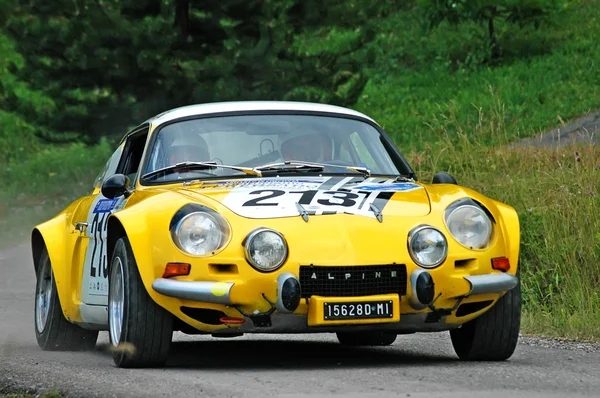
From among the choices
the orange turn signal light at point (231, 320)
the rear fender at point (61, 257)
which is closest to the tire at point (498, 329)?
the orange turn signal light at point (231, 320)

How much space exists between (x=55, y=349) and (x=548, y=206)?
186 inches

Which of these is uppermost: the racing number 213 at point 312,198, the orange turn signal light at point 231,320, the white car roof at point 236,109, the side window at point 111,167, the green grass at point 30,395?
the white car roof at point 236,109

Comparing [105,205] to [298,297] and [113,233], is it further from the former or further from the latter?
[298,297]

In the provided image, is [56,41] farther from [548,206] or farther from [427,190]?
[427,190]

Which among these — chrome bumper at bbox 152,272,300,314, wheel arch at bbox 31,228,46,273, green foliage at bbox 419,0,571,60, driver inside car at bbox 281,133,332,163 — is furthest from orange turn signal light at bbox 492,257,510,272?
green foliage at bbox 419,0,571,60

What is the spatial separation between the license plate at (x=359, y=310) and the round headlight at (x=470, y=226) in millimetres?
560

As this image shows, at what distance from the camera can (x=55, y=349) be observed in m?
8.85

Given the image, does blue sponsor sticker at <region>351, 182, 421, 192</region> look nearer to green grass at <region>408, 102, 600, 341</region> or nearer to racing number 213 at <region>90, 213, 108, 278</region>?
racing number 213 at <region>90, 213, 108, 278</region>

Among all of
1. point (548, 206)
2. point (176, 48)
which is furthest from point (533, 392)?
point (176, 48)

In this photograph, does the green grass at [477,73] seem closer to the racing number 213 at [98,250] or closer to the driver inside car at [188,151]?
the driver inside car at [188,151]

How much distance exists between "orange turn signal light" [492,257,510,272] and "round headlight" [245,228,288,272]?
112 cm

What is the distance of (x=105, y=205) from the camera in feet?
26.3

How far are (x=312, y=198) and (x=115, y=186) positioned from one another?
1.36 m

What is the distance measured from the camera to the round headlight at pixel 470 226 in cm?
680
